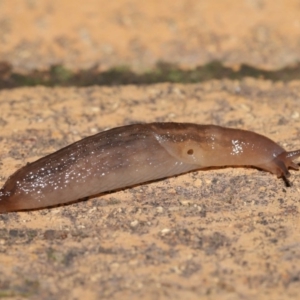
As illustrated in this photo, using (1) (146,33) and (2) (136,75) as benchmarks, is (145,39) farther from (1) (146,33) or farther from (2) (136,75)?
(2) (136,75)

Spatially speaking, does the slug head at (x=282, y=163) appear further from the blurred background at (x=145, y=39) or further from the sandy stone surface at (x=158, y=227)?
the blurred background at (x=145, y=39)

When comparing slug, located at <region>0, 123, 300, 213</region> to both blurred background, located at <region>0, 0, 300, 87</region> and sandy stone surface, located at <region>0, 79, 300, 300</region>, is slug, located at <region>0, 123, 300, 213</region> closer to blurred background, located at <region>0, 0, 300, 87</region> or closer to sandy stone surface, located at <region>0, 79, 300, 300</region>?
sandy stone surface, located at <region>0, 79, 300, 300</region>

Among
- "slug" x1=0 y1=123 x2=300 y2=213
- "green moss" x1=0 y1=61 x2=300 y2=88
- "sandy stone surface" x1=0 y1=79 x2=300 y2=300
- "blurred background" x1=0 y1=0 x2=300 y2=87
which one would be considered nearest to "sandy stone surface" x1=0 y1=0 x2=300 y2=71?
"blurred background" x1=0 y1=0 x2=300 y2=87

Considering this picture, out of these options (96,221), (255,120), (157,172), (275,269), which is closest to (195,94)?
(255,120)

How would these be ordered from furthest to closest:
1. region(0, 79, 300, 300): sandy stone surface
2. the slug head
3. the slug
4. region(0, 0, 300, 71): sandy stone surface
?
region(0, 0, 300, 71): sandy stone surface < the slug head < the slug < region(0, 79, 300, 300): sandy stone surface

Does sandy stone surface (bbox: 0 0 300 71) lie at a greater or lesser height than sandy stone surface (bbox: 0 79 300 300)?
greater

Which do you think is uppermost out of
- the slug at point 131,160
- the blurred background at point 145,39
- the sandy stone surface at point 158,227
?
the blurred background at point 145,39

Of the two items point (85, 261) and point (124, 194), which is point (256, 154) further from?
point (85, 261)

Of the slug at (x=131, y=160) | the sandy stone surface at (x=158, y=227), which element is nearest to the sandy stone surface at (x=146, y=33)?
the sandy stone surface at (x=158, y=227)
